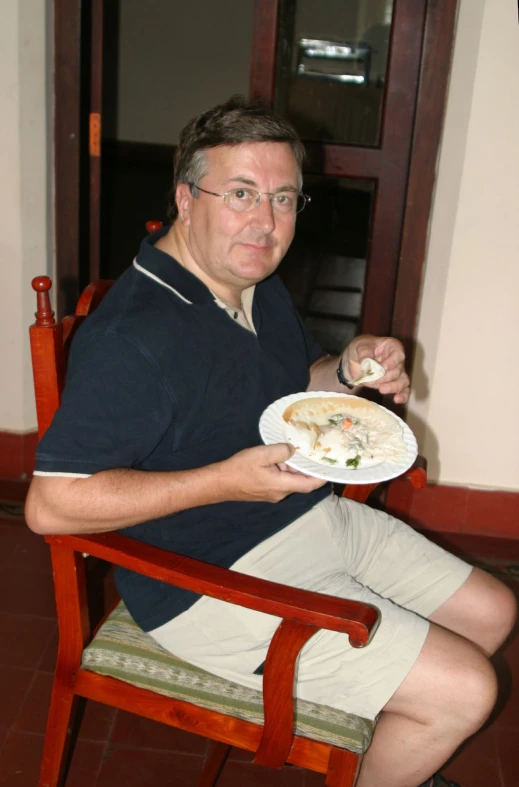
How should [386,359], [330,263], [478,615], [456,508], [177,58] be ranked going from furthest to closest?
[177,58]
[330,263]
[456,508]
[386,359]
[478,615]

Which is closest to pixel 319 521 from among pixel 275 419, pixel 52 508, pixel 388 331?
pixel 275 419

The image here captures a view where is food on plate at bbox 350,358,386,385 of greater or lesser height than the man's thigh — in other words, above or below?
above

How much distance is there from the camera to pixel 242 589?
1232 millimetres

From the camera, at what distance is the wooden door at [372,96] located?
7.64 ft

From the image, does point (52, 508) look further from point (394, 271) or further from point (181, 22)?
point (181, 22)

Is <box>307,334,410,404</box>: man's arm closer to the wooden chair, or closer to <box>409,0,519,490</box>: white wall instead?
the wooden chair

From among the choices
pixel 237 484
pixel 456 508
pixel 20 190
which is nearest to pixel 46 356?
pixel 237 484

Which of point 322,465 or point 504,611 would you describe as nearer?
point 322,465

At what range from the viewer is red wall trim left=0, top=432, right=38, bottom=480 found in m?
2.77

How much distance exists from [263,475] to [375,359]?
1.85ft

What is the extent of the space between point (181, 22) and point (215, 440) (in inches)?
304

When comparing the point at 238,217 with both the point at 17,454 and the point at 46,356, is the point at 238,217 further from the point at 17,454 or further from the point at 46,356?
the point at 17,454

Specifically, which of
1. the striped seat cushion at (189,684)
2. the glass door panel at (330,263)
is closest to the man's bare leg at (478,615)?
the striped seat cushion at (189,684)

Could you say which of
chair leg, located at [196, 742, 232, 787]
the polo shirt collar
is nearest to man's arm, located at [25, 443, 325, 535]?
the polo shirt collar
